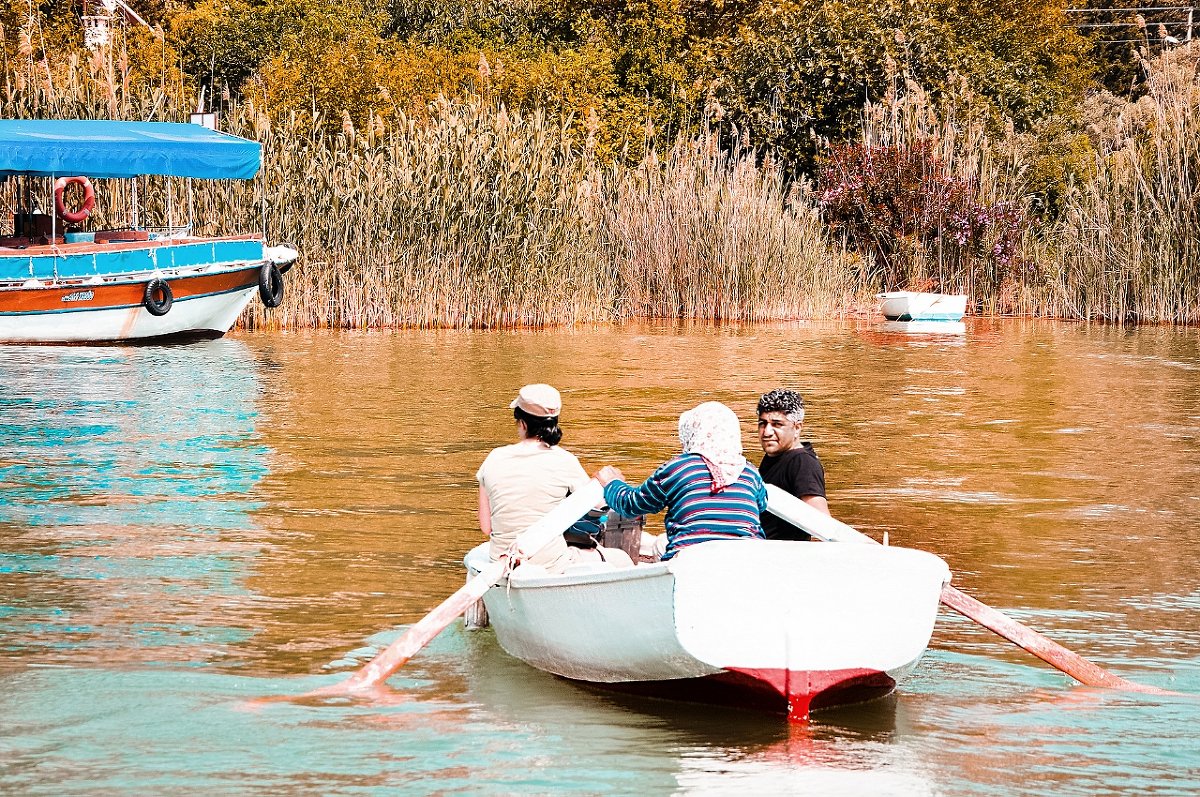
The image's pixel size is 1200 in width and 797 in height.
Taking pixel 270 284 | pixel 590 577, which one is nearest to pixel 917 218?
pixel 270 284

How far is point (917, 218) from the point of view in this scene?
33031 millimetres

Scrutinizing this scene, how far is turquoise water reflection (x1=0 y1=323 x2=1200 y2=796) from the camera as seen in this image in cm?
630

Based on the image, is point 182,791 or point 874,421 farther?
point 874,421

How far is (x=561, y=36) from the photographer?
44031 millimetres

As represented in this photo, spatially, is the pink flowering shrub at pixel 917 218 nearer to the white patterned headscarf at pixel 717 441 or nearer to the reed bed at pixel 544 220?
the reed bed at pixel 544 220

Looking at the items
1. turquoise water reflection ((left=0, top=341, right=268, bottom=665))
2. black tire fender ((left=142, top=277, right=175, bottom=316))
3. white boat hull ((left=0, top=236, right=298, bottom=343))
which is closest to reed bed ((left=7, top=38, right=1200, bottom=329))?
white boat hull ((left=0, top=236, right=298, bottom=343))

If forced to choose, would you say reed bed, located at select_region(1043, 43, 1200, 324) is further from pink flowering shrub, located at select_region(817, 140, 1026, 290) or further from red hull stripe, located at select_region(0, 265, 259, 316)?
red hull stripe, located at select_region(0, 265, 259, 316)

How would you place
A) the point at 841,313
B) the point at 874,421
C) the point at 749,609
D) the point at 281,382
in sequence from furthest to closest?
1. the point at 841,313
2. the point at 281,382
3. the point at 874,421
4. the point at 749,609

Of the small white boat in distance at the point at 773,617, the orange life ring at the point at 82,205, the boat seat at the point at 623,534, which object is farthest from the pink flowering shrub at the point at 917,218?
the small white boat in distance at the point at 773,617

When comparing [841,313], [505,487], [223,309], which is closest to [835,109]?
[841,313]

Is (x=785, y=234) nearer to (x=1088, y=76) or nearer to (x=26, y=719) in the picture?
(x=26, y=719)

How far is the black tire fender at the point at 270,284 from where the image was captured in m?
25.5

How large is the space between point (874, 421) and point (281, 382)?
6.48 metres

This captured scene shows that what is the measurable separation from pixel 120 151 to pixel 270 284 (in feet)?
11.0
